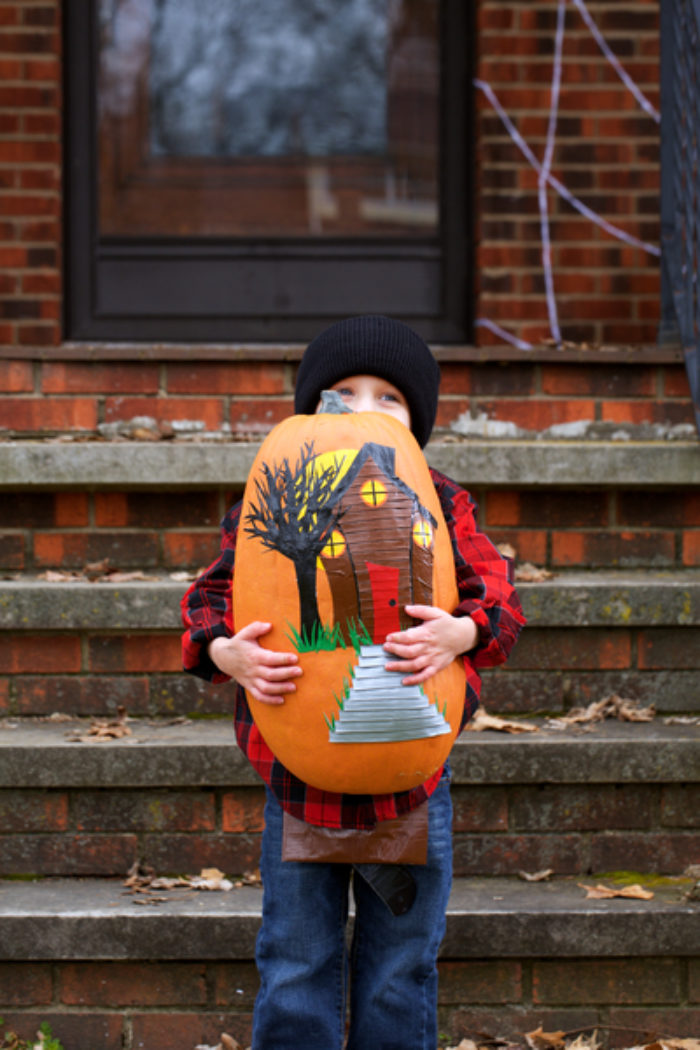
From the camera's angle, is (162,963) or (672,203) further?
(672,203)

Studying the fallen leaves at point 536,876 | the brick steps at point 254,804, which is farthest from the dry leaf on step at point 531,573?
the fallen leaves at point 536,876

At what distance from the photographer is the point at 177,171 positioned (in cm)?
425

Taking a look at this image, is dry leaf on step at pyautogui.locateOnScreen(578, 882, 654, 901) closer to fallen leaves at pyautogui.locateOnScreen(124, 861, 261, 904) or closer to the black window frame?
fallen leaves at pyautogui.locateOnScreen(124, 861, 261, 904)

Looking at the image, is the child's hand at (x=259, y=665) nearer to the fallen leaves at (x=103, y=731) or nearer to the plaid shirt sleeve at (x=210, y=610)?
the plaid shirt sleeve at (x=210, y=610)

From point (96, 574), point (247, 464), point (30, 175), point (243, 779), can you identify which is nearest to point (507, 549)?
point (247, 464)

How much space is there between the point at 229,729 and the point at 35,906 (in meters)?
0.59

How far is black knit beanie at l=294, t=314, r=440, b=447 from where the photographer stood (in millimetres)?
1861

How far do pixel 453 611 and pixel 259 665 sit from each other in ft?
1.09

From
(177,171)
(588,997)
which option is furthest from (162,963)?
(177,171)

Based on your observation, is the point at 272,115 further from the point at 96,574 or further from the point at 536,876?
the point at 536,876

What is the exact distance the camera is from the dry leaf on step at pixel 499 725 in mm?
2613

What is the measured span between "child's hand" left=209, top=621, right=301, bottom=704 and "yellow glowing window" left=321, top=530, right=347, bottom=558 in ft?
0.53

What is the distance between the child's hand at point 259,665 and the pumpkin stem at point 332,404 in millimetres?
371

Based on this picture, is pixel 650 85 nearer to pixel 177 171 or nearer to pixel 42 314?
pixel 177 171
